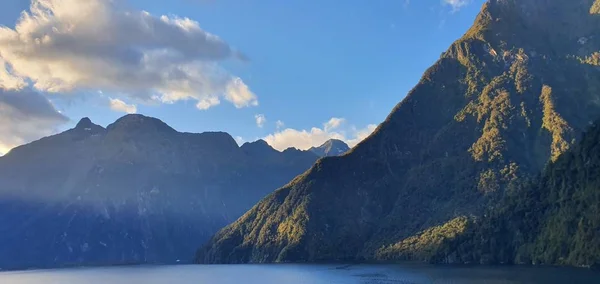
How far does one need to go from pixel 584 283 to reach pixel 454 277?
5211cm

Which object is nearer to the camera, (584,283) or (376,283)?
(584,283)

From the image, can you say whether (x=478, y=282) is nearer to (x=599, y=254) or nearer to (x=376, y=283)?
(x=376, y=283)

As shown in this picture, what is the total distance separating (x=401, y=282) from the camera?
18300 centimetres

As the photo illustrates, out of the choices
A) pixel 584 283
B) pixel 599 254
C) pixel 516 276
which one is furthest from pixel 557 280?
pixel 599 254

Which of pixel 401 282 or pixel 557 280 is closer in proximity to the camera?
pixel 557 280

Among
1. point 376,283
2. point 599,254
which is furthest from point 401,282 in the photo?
point 599,254

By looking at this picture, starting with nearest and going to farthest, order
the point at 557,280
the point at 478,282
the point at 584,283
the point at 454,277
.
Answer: the point at 584,283 → the point at 557,280 → the point at 478,282 → the point at 454,277

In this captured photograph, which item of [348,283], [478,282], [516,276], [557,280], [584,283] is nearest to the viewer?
[584,283]

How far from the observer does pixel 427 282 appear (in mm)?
177125

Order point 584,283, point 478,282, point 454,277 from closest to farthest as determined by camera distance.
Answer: point 584,283
point 478,282
point 454,277

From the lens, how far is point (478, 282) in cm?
16350

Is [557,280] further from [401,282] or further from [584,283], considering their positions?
[401,282]

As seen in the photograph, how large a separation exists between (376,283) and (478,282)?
3616cm

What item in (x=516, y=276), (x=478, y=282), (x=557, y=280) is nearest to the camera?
(x=557, y=280)
